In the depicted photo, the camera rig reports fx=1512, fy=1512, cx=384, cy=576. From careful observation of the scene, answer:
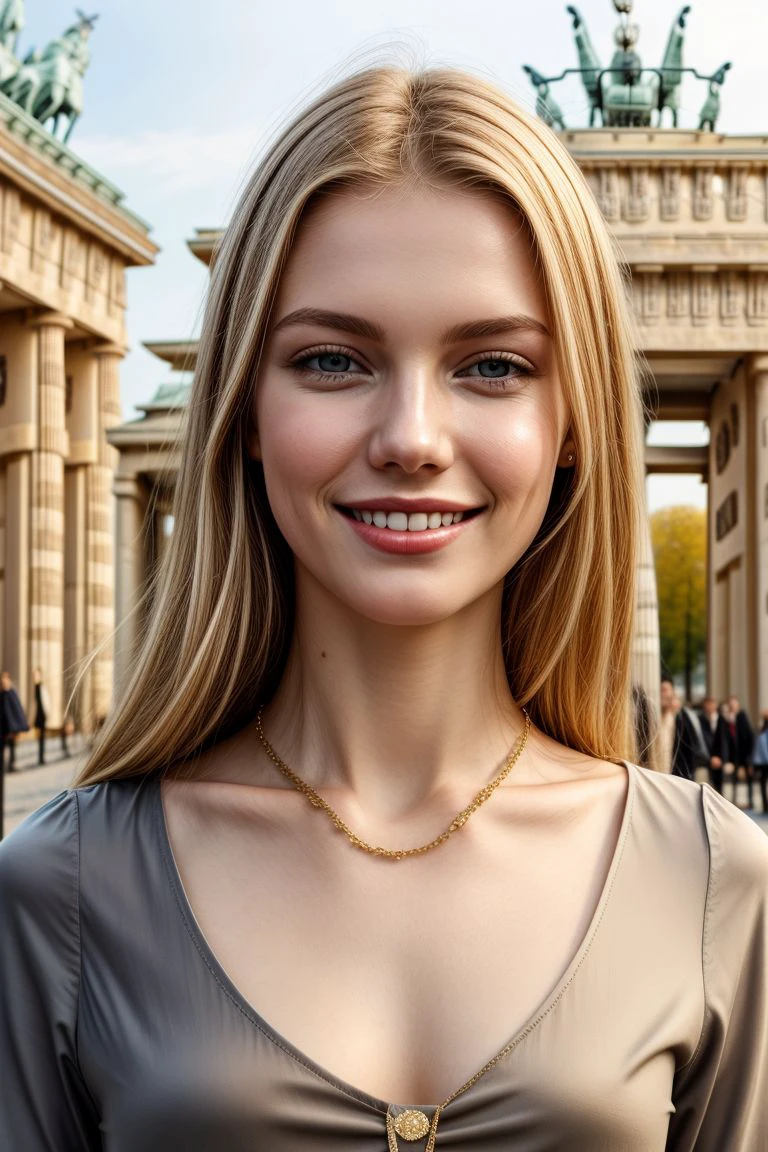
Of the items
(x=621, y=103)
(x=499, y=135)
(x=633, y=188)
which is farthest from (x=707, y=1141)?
(x=621, y=103)

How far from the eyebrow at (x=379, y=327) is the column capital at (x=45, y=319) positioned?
126ft

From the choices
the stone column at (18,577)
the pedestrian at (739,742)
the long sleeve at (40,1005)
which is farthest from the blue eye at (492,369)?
the stone column at (18,577)

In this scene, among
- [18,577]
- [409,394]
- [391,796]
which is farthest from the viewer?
[18,577]

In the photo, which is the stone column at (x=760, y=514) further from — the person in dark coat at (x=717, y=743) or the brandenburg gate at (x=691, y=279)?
the person in dark coat at (x=717, y=743)

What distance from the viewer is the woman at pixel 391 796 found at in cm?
192

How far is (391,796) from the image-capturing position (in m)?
2.19

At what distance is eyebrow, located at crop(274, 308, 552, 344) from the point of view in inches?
78.9

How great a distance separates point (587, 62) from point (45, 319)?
14995 mm

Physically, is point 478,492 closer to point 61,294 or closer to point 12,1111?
point 12,1111

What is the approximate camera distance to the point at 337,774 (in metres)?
2.22

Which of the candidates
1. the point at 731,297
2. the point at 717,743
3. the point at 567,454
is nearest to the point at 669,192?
the point at 731,297

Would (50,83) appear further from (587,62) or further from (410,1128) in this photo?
(410,1128)

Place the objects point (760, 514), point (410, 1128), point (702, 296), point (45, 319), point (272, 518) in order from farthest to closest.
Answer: point (45, 319), point (760, 514), point (702, 296), point (272, 518), point (410, 1128)

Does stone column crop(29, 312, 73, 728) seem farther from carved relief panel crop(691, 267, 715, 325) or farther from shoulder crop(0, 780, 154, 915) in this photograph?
shoulder crop(0, 780, 154, 915)
